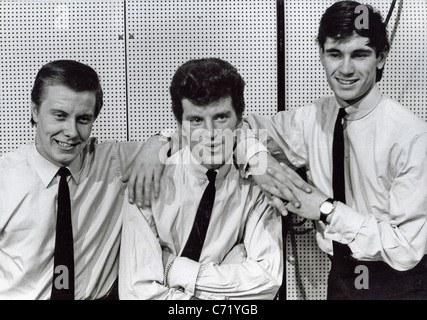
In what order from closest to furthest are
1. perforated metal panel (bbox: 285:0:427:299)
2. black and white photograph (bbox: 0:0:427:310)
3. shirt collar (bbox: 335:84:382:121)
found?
black and white photograph (bbox: 0:0:427:310) → shirt collar (bbox: 335:84:382:121) → perforated metal panel (bbox: 285:0:427:299)

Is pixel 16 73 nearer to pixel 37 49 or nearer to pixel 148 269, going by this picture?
pixel 37 49

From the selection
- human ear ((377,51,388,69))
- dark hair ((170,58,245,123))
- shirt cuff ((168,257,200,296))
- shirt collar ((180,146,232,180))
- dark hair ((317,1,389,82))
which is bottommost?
shirt cuff ((168,257,200,296))

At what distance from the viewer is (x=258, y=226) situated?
265cm

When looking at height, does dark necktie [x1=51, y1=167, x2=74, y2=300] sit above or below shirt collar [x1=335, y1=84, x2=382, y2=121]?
below

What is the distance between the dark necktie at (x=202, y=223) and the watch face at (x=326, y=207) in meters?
0.57

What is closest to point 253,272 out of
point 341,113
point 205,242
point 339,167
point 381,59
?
point 205,242

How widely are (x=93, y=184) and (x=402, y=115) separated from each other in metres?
1.68

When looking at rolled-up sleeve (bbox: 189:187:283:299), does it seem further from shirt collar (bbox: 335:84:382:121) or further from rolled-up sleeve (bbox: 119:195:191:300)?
shirt collar (bbox: 335:84:382:121)

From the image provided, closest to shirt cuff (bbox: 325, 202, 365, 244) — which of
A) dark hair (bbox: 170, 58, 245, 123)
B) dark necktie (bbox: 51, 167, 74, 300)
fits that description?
dark hair (bbox: 170, 58, 245, 123)

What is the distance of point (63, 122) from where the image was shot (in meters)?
2.66

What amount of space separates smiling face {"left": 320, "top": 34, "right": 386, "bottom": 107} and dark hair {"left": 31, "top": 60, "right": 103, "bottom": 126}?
1283mm

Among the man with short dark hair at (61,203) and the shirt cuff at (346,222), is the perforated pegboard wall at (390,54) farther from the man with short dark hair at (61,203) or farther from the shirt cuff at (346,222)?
the man with short dark hair at (61,203)

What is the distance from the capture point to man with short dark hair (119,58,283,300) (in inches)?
102

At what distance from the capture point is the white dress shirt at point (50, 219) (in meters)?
2.65
